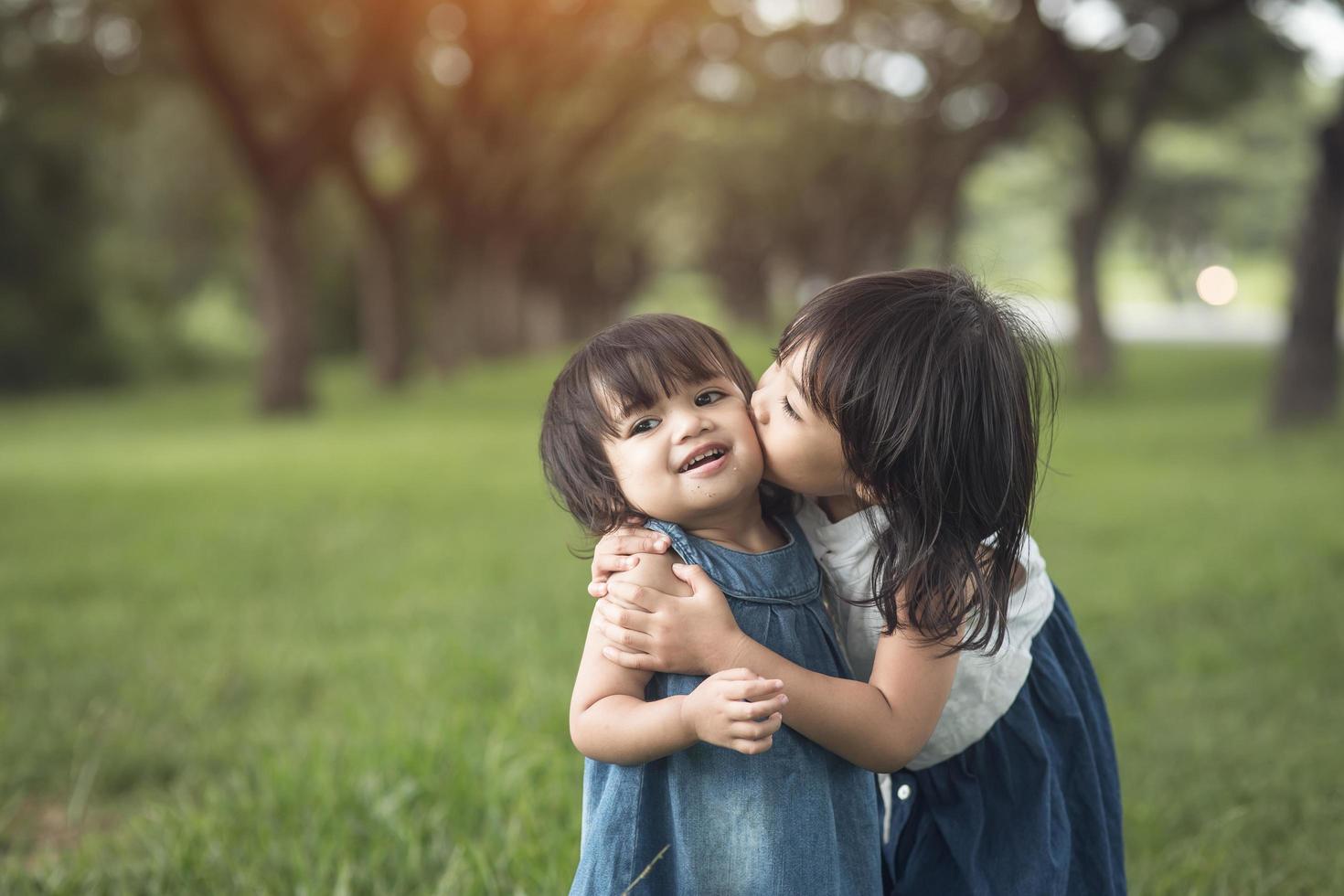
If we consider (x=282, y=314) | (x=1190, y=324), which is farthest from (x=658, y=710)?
(x=1190, y=324)

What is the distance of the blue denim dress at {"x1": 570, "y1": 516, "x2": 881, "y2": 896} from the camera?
162 cm

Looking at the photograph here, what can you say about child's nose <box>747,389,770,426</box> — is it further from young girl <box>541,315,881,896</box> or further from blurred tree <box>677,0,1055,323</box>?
blurred tree <box>677,0,1055,323</box>

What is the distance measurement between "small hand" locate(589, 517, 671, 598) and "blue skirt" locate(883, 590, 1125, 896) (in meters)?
0.67

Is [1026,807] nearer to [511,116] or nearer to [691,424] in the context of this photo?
[691,424]

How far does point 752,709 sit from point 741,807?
26cm

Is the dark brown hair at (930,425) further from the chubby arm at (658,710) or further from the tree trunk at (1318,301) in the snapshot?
the tree trunk at (1318,301)

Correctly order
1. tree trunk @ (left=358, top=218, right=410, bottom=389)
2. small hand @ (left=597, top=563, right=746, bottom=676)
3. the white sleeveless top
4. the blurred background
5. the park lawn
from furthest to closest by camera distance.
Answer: tree trunk @ (left=358, top=218, right=410, bottom=389) → the blurred background → the park lawn → the white sleeveless top → small hand @ (left=597, top=563, right=746, bottom=676)

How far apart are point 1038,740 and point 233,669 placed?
349 cm

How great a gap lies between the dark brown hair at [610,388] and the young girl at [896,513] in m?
0.07

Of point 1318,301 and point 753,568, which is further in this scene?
point 1318,301

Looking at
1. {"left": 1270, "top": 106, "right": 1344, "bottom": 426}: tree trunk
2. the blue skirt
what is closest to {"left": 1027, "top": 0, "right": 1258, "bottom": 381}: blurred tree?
{"left": 1270, "top": 106, "right": 1344, "bottom": 426}: tree trunk

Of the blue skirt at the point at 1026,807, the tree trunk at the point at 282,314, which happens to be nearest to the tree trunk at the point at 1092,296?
the tree trunk at the point at 282,314

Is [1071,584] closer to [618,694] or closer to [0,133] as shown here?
[618,694]

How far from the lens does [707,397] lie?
1.69m
